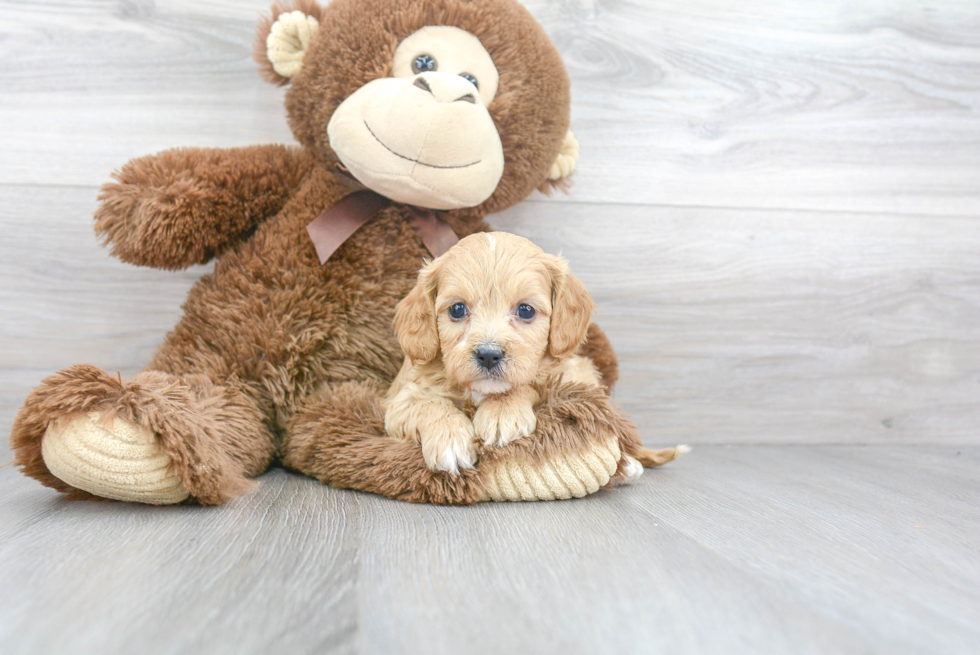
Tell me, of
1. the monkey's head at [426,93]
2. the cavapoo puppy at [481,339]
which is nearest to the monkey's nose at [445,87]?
the monkey's head at [426,93]

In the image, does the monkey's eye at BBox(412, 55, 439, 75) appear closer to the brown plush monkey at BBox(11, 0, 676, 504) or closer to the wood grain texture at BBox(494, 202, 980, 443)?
the brown plush monkey at BBox(11, 0, 676, 504)

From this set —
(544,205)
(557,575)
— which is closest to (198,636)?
(557,575)

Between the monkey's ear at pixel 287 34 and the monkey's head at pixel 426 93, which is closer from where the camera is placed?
the monkey's head at pixel 426 93

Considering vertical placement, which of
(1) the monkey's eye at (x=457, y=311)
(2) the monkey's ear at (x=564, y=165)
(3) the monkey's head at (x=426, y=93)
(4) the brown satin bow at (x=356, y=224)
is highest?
(3) the monkey's head at (x=426, y=93)

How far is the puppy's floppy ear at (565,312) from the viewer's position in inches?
41.9

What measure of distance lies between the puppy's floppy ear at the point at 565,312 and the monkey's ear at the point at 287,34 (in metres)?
0.64

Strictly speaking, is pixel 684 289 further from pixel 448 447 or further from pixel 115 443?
pixel 115 443

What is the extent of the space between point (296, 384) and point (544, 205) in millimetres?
722

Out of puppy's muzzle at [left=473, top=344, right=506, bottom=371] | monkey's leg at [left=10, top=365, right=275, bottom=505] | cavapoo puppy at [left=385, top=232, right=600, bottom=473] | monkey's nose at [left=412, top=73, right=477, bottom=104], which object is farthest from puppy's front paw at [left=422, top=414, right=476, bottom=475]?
monkey's nose at [left=412, top=73, right=477, bottom=104]

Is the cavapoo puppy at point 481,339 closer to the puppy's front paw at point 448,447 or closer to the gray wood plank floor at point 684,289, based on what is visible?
the puppy's front paw at point 448,447

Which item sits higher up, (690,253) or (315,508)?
(690,253)

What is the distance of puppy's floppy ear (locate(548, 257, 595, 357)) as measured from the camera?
3.49ft

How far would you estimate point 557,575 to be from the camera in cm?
74

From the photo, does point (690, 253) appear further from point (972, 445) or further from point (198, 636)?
point (198, 636)
